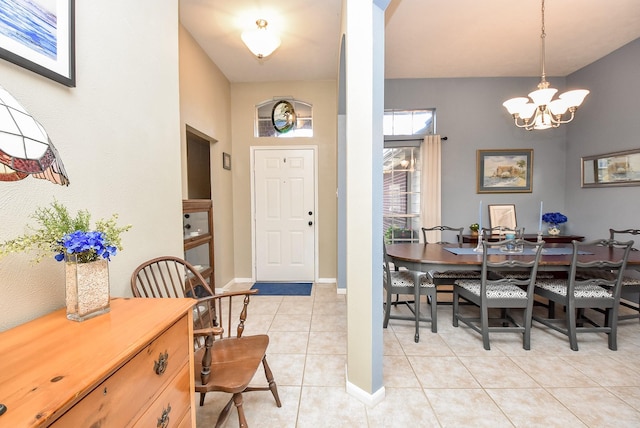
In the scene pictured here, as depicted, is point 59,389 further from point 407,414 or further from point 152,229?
point 407,414

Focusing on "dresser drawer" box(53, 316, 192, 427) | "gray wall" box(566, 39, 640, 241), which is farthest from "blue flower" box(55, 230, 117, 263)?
"gray wall" box(566, 39, 640, 241)

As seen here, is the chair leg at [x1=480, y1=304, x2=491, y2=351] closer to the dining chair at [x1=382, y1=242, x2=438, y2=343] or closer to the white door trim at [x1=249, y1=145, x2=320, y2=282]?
the dining chair at [x1=382, y1=242, x2=438, y2=343]

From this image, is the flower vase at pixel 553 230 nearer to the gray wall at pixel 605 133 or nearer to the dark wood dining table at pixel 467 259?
the gray wall at pixel 605 133

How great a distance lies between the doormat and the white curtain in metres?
2.08

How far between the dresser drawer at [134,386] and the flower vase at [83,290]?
0.95 ft

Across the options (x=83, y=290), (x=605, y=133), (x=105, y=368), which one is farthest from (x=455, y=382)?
(x=605, y=133)

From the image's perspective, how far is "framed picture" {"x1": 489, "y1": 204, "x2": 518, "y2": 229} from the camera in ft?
13.8

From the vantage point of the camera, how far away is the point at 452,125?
169 inches

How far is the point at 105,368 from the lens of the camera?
26.8 inches

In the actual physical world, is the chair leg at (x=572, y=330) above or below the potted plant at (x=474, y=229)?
below

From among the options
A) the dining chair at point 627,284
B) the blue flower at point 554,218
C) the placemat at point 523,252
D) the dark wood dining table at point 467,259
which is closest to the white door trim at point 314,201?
the dark wood dining table at point 467,259

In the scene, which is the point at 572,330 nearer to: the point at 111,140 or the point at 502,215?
the point at 502,215

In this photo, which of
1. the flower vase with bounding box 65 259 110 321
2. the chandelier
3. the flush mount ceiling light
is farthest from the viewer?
the flush mount ceiling light

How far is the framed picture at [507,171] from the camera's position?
4.25 meters
